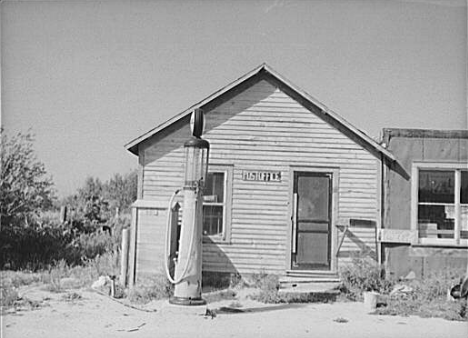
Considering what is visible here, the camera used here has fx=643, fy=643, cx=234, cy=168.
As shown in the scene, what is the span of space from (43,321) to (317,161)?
5694mm

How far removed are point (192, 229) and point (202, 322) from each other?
1.28m

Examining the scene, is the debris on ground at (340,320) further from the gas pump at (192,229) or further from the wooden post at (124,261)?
the wooden post at (124,261)

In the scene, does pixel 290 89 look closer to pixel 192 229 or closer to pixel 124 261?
pixel 192 229

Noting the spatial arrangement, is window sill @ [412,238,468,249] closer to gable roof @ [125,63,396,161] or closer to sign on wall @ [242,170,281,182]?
gable roof @ [125,63,396,161]

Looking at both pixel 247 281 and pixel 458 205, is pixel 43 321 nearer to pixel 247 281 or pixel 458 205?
pixel 247 281

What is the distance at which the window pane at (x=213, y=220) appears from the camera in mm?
11641

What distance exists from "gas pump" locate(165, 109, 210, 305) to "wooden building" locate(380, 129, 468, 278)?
4207mm

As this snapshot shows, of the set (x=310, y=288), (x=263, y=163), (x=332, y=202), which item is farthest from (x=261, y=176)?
(x=310, y=288)

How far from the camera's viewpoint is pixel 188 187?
8859mm

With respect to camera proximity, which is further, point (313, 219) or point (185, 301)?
point (313, 219)

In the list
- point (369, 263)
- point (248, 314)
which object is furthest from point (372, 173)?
point (248, 314)

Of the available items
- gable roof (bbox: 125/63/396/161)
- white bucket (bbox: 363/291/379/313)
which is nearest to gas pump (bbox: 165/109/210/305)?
white bucket (bbox: 363/291/379/313)

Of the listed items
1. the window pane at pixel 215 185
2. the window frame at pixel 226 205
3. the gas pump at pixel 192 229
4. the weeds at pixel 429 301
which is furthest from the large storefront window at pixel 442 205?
the gas pump at pixel 192 229

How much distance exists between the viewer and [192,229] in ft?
28.7
